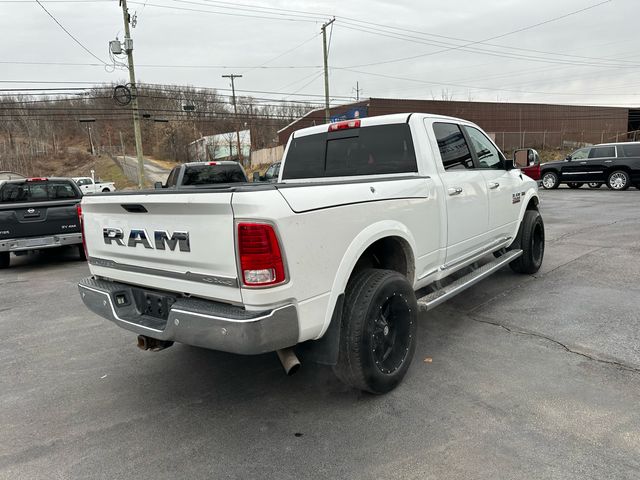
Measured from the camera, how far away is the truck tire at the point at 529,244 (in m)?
5.82

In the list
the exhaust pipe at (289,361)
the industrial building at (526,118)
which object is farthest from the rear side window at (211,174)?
the industrial building at (526,118)

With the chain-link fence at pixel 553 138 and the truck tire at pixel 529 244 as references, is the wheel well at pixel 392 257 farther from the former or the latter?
the chain-link fence at pixel 553 138

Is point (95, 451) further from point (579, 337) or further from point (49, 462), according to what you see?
point (579, 337)

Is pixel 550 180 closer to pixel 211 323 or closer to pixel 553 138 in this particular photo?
pixel 211 323

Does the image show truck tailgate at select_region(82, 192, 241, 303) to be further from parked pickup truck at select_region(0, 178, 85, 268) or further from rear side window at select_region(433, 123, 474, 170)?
parked pickup truck at select_region(0, 178, 85, 268)

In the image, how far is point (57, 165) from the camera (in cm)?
7794

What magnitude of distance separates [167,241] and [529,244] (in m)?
4.86

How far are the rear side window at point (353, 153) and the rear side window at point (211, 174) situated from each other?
18.2ft

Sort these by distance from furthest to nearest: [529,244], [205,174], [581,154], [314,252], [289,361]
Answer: [581,154] < [205,174] < [529,244] < [289,361] < [314,252]

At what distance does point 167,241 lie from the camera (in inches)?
107

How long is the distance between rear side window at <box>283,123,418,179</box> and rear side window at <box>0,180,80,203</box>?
6.82 meters

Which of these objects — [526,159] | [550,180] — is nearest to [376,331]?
[526,159]

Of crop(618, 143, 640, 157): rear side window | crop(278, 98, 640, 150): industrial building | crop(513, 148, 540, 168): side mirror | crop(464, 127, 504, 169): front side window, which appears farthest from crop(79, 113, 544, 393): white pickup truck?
crop(278, 98, 640, 150): industrial building

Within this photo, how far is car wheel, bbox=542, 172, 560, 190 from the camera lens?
1979cm
